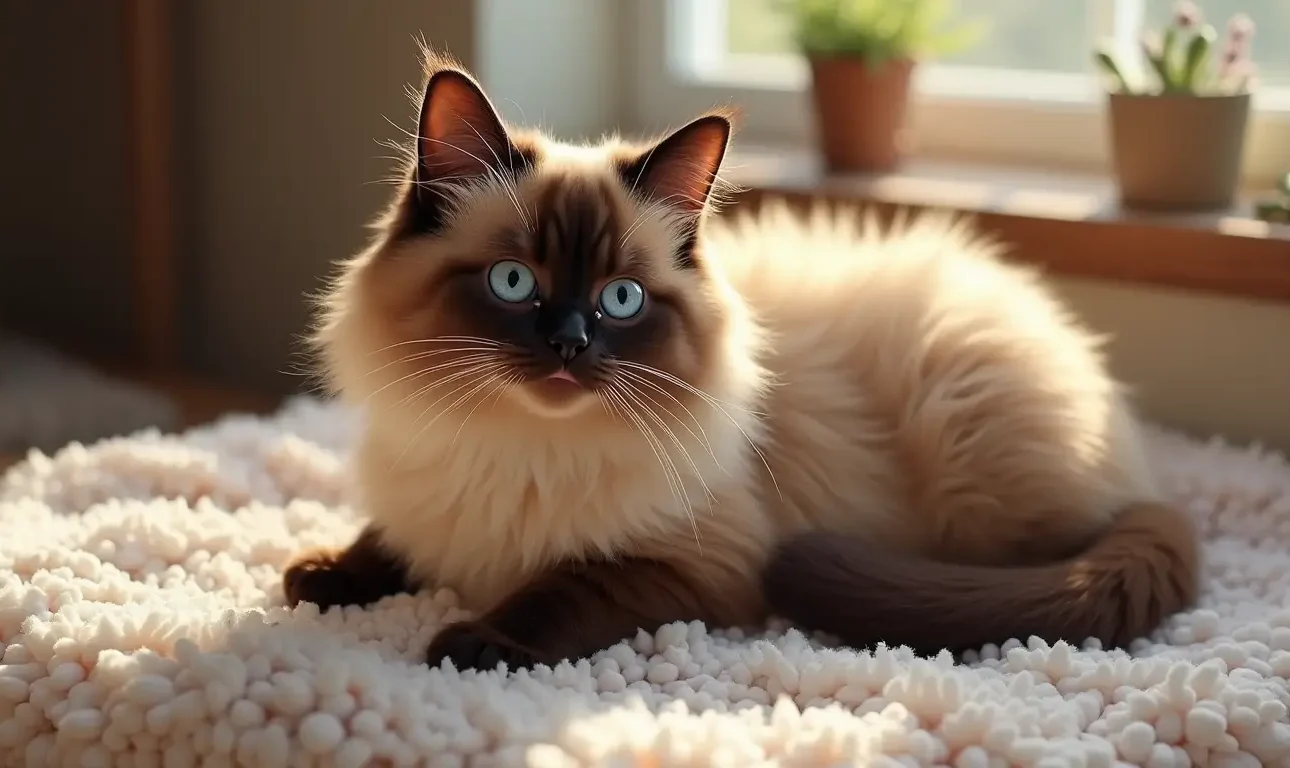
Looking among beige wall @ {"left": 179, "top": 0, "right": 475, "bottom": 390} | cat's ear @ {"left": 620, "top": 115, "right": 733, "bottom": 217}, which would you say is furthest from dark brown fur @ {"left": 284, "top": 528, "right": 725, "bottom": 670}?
beige wall @ {"left": 179, "top": 0, "right": 475, "bottom": 390}

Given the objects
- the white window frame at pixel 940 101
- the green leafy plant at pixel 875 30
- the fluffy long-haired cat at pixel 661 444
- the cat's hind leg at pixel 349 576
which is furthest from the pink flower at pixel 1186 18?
the cat's hind leg at pixel 349 576

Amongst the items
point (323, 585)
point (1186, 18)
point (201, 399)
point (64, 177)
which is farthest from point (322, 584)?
point (64, 177)

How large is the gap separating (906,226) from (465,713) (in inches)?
49.0

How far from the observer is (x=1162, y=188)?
1.92m

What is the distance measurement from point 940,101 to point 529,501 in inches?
54.2

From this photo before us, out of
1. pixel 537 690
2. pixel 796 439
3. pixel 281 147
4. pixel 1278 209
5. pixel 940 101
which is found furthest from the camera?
pixel 281 147

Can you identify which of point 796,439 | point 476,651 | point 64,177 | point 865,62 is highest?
point 865,62

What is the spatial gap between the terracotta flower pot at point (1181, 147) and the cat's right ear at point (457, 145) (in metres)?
1.01

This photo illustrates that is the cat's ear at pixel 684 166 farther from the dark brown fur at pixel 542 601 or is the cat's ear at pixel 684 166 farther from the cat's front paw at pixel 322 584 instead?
the cat's front paw at pixel 322 584

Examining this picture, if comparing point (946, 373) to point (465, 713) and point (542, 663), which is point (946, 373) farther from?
point (465, 713)

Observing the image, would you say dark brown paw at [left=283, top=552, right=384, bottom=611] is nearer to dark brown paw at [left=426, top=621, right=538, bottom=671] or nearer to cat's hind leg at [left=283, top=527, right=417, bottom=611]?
cat's hind leg at [left=283, top=527, right=417, bottom=611]

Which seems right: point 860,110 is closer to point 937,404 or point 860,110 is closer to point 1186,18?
point 1186,18

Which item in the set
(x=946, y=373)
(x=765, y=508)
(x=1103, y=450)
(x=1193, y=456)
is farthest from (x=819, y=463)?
(x=1193, y=456)

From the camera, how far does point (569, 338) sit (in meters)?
1.20
